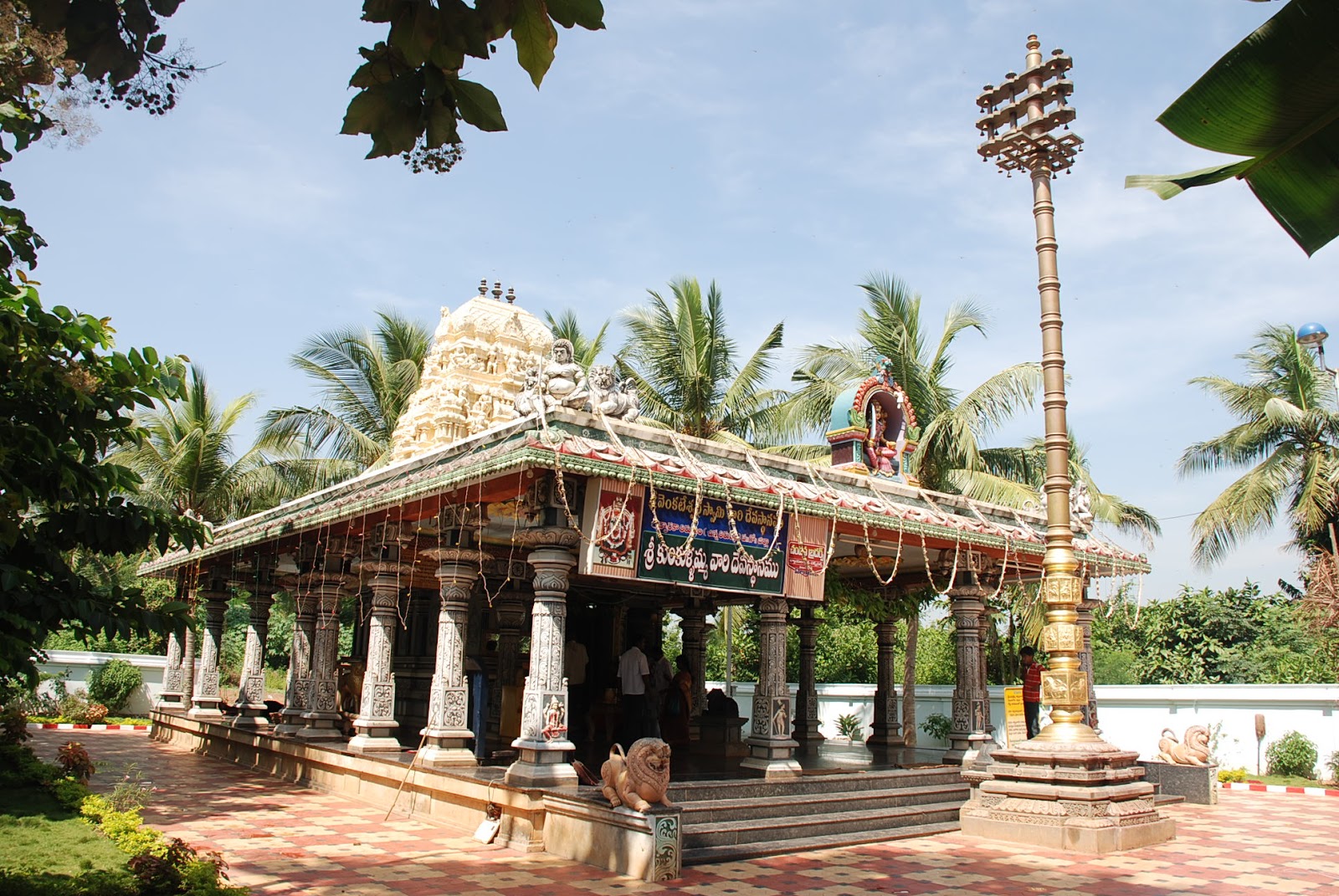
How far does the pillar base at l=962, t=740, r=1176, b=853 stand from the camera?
31.6ft

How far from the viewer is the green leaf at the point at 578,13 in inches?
95.4

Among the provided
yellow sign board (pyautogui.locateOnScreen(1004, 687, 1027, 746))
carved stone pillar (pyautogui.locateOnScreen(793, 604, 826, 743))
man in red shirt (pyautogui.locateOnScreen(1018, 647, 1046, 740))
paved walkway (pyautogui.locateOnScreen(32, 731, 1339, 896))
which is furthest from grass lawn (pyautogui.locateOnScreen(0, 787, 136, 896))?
man in red shirt (pyautogui.locateOnScreen(1018, 647, 1046, 740))

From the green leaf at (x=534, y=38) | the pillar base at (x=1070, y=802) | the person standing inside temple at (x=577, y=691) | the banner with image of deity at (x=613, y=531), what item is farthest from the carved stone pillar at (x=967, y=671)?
the green leaf at (x=534, y=38)

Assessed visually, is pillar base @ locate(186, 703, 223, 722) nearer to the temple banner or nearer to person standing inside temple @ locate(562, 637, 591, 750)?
person standing inside temple @ locate(562, 637, 591, 750)

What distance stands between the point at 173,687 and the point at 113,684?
4.08 m


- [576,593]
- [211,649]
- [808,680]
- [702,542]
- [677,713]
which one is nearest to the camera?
[702,542]

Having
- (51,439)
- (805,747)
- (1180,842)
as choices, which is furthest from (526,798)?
(805,747)

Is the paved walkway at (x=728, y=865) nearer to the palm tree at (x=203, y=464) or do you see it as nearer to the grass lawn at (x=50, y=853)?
the grass lawn at (x=50, y=853)

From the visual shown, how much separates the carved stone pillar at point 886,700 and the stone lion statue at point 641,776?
28.7 feet

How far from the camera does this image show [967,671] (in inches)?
542

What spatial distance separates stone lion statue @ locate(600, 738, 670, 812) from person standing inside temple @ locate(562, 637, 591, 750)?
18.9 ft

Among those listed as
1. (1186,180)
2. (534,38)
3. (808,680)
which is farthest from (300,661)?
(1186,180)

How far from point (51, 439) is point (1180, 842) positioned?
11.0 m

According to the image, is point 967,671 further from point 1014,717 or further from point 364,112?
point 364,112
